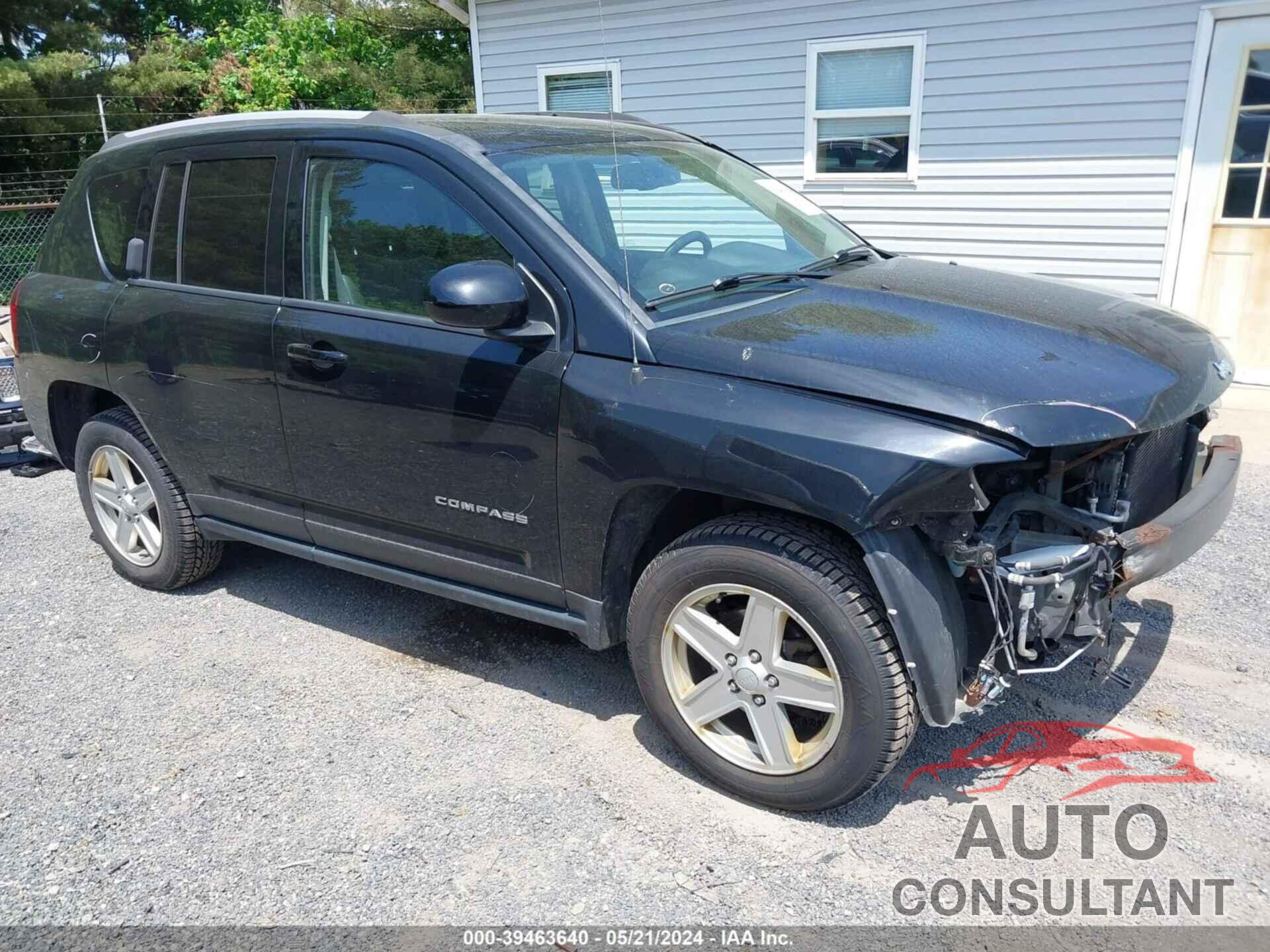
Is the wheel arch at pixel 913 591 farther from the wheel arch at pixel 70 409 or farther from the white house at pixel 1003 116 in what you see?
the white house at pixel 1003 116

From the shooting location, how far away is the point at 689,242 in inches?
136

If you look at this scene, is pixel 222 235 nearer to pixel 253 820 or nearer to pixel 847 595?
pixel 253 820

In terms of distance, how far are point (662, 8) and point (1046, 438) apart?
28.1 feet

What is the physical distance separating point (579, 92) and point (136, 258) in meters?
7.37

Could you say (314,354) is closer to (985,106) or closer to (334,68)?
(985,106)

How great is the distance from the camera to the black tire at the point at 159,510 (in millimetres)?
4246

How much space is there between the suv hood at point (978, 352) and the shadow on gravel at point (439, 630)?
1418mm

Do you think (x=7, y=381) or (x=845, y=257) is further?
(x=7, y=381)

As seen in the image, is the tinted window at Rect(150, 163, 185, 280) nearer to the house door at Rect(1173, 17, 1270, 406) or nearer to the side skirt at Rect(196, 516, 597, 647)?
the side skirt at Rect(196, 516, 597, 647)

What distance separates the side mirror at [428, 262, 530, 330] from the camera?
282 cm

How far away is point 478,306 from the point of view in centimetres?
287

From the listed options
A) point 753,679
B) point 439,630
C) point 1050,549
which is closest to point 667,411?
point 753,679

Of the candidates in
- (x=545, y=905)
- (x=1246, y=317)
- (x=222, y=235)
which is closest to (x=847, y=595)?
(x=545, y=905)

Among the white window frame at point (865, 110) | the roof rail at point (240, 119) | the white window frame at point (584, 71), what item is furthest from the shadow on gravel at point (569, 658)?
the white window frame at point (584, 71)
